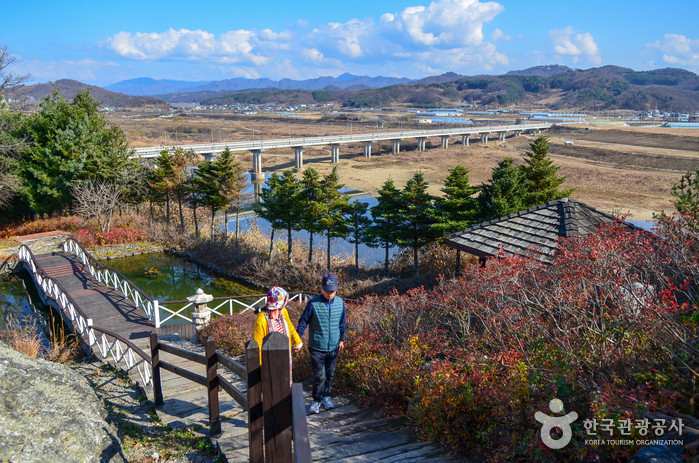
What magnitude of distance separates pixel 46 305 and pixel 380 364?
18842 millimetres

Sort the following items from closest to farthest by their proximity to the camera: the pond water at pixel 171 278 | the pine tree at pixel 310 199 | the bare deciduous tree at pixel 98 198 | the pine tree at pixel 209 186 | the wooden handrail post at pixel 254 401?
1. the wooden handrail post at pixel 254 401
2. the pond water at pixel 171 278
3. the pine tree at pixel 310 199
4. the pine tree at pixel 209 186
5. the bare deciduous tree at pixel 98 198

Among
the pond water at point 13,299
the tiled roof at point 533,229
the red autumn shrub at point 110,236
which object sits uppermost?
the tiled roof at point 533,229

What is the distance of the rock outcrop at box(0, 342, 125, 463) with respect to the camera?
455 centimetres

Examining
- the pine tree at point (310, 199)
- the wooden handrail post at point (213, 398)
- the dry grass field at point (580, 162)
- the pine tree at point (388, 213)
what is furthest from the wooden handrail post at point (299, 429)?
the dry grass field at point (580, 162)

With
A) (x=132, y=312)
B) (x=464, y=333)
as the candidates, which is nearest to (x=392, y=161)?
(x=132, y=312)

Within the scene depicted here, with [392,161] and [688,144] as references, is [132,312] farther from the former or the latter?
[688,144]

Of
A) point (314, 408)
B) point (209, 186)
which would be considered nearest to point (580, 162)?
point (209, 186)

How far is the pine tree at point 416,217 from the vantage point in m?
22.3

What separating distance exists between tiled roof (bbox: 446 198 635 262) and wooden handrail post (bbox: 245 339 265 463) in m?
9.54

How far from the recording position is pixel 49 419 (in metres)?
5.03

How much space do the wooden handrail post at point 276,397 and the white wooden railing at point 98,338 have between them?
4.63 meters

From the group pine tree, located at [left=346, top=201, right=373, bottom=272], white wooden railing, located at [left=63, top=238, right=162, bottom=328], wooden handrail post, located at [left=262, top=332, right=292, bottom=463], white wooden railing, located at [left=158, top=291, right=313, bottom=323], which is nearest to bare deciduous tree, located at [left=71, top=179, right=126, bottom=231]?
white wooden railing, located at [left=63, top=238, right=162, bottom=328]

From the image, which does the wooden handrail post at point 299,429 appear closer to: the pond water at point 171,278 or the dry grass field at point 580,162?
the pond water at point 171,278

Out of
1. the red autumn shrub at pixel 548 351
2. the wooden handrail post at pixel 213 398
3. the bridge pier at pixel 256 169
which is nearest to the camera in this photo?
the red autumn shrub at pixel 548 351
